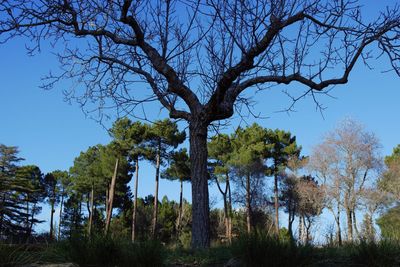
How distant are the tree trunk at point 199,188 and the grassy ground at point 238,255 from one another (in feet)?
6.84

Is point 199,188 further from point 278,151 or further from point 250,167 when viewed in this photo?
point 278,151

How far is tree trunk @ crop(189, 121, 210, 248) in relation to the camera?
21.2ft

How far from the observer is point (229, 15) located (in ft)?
20.6

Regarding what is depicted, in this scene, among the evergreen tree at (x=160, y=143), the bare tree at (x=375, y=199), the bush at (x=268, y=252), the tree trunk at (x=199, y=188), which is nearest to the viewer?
the bush at (x=268, y=252)

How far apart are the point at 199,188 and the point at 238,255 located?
Answer: 2.71 metres

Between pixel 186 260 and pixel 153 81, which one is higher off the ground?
pixel 153 81

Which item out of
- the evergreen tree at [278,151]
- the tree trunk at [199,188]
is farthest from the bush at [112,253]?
the evergreen tree at [278,151]

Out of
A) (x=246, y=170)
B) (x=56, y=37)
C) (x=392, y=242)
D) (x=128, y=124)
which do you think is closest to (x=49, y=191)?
(x=128, y=124)

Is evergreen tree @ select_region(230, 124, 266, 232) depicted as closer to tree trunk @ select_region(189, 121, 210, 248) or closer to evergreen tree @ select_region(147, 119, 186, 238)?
evergreen tree @ select_region(147, 119, 186, 238)

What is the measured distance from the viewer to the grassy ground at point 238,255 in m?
3.74

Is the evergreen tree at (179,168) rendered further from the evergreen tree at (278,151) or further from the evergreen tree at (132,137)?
the evergreen tree at (278,151)

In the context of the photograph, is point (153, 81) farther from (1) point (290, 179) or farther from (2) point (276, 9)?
(1) point (290, 179)

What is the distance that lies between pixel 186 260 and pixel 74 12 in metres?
4.35

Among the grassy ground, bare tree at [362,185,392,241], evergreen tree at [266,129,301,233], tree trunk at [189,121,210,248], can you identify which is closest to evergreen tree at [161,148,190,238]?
evergreen tree at [266,129,301,233]
